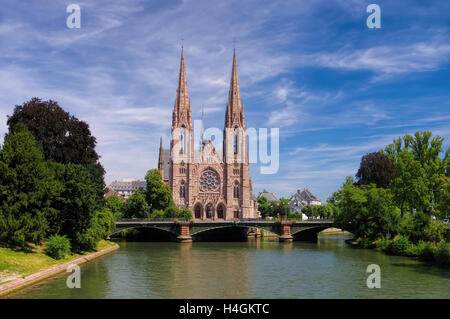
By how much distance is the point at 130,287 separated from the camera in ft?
106

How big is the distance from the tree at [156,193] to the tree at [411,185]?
47211 mm

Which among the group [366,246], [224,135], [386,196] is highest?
[224,135]

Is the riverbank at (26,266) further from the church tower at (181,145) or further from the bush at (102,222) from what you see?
the church tower at (181,145)

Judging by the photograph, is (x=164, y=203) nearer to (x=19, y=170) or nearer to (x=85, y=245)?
(x=85, y=245)

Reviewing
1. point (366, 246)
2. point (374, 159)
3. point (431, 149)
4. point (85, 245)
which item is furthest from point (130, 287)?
point (374, 159)

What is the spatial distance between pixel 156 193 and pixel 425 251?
183ft

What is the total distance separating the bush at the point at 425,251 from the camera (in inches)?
1754

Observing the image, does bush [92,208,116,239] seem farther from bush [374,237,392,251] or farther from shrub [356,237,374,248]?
shrub [356,237,374,248]

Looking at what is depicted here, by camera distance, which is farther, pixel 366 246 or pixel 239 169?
pixel 239 169

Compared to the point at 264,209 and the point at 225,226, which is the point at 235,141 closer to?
the point at 264,209

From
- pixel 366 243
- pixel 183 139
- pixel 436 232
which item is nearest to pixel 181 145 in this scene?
pixel 183 139

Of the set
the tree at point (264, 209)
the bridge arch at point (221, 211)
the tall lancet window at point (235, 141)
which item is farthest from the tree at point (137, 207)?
the tree at point (264, 209)

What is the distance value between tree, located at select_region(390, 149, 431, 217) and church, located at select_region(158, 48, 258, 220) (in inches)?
2406
